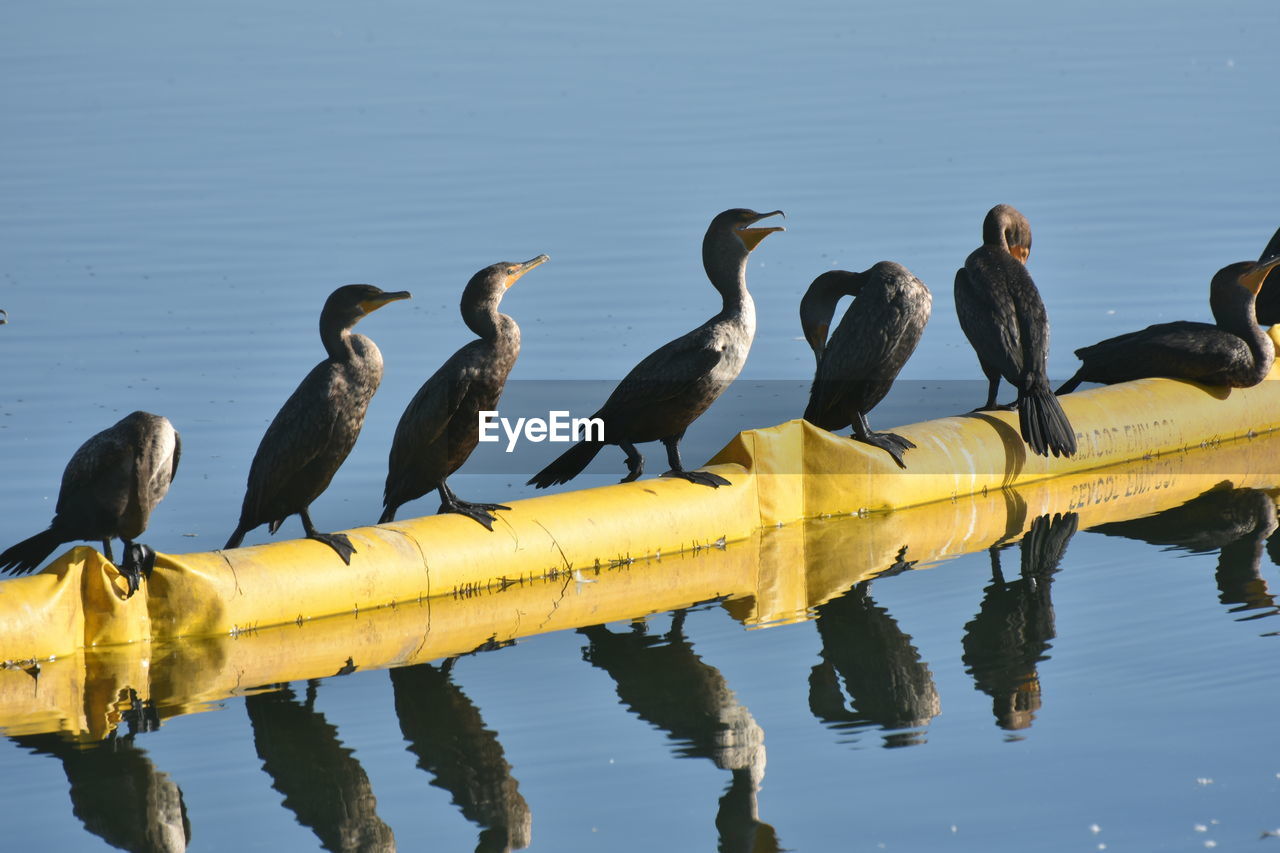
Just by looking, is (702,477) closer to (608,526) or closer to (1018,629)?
(608,526)

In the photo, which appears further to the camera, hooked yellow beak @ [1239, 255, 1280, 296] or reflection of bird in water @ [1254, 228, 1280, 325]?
reflection of bird in water @ [1254, 228, 1280, 325]

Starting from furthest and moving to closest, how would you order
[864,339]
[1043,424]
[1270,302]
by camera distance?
[1270,302] < [1043,424] < [864,339]

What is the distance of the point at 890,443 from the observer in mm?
7176

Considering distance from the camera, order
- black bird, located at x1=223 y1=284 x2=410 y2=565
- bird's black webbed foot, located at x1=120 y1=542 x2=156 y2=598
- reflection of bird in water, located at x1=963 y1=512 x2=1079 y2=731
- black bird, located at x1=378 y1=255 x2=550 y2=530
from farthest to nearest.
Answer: black bird, located at x1=378 y1=255 x2=550 y2=530, black bird, located at x1=223 y1=284 x2=410 y2=565, bird's black webbed foot, located at x1=120 y1=542 x2=156 y2=598, reflection of bird in water, located at x1=963 y1=512 x2=1079 y2=731

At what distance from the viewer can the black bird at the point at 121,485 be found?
5.47 m

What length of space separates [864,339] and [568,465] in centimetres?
123

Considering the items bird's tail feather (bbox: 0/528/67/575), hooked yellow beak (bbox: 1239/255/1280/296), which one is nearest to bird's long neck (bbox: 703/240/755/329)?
bird's tail feather (bbox: 0/528/67/575)

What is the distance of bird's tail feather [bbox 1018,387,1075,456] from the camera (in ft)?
23.9

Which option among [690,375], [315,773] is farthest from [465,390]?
[315,773]

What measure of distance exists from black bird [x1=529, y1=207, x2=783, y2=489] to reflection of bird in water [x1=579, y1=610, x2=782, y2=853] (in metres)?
0.82

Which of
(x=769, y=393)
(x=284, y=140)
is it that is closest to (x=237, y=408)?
(x=769, y=393)

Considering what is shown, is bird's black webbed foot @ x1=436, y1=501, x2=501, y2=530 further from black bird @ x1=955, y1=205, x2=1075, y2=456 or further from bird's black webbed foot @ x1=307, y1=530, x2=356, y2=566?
black bird @ x1=955, y1=205, x2=1075, y2=456

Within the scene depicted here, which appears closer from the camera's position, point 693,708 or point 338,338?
point 693,708

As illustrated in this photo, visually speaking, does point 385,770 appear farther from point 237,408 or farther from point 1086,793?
point 237,408
